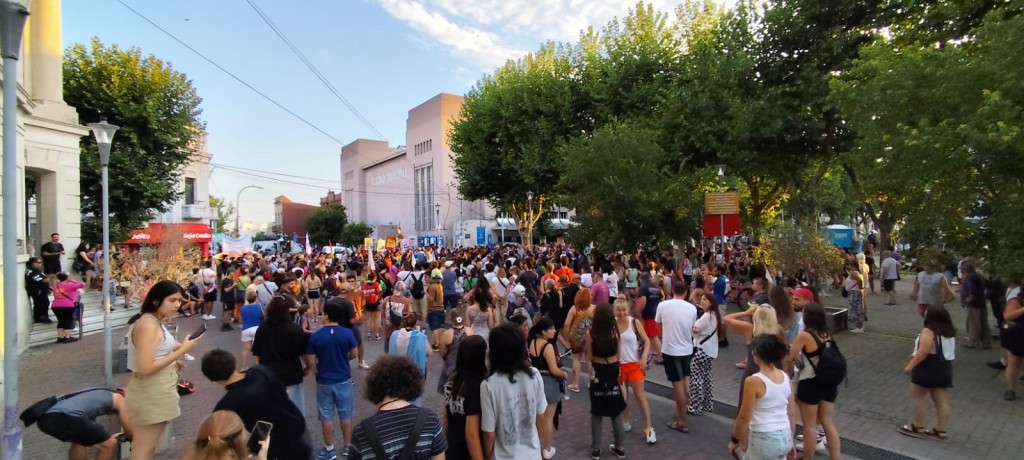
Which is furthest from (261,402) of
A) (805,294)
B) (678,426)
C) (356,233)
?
(356,233)

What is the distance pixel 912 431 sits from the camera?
565cm

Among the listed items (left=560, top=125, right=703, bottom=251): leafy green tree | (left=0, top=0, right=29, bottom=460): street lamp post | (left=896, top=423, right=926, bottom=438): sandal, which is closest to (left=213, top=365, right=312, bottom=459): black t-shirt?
(left=0, top=0, right=29, bottom=460): street lamp post

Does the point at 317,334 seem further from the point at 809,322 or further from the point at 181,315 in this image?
the point at 181,315

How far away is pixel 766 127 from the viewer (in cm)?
1424

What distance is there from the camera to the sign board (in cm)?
1490

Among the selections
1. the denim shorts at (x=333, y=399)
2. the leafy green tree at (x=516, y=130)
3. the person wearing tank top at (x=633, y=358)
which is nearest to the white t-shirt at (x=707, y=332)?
the person wearing tank top at (x=633, y=358)

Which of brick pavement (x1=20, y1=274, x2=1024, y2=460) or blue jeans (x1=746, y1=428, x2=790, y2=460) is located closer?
blue jeans (x1=746, y1=428, x2=790, y2=460)

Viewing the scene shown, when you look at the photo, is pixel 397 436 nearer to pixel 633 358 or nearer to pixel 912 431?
pixel 633 358

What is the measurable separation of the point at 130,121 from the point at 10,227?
1892 centimetres

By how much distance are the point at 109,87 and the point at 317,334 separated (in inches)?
736

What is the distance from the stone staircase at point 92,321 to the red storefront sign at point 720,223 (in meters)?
15.5

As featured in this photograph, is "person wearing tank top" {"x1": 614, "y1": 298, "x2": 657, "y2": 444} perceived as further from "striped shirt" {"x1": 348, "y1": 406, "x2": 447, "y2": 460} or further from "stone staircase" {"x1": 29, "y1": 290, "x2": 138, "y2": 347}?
"stone staircase" {"x1": 29, "y1": 290, "x2": 138, "y2": 347}

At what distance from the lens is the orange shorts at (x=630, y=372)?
548cm

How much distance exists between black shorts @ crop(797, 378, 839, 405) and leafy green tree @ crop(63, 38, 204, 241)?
21316 mm
